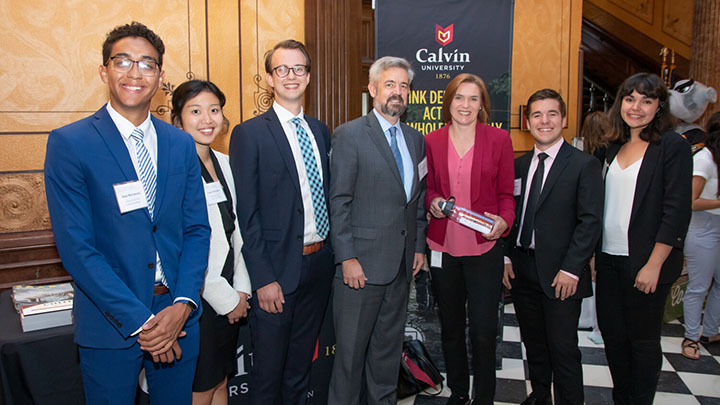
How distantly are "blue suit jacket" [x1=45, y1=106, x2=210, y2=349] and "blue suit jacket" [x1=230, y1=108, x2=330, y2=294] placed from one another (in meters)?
0.39

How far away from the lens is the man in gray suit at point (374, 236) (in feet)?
6.91

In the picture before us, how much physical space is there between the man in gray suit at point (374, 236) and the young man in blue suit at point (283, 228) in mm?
118

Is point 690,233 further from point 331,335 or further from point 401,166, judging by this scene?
point 331,335

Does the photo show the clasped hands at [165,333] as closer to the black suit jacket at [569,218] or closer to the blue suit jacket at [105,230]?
the blue suit jacket at [105,230]

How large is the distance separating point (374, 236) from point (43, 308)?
4.69ft

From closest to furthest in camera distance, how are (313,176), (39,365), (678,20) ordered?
(39,365)
(313,176)
(678,20)

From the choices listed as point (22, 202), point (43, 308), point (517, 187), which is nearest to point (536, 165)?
point (517, 187)

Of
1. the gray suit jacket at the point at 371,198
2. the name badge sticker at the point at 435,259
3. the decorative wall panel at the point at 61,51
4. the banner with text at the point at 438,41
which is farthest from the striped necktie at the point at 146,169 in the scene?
the banner with text at the point at 438,41

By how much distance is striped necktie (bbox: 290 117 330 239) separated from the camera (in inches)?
81.2

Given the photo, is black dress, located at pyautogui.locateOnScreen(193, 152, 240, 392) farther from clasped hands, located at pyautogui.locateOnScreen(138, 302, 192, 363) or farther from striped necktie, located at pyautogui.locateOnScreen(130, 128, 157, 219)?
striped necktie, located at pyautogui.locateOnScreen(130, 128, 157, 219)

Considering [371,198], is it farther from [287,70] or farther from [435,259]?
[287,70]

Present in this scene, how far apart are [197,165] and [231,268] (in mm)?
484

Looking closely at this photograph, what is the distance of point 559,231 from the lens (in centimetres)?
224

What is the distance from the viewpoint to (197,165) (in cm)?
167
